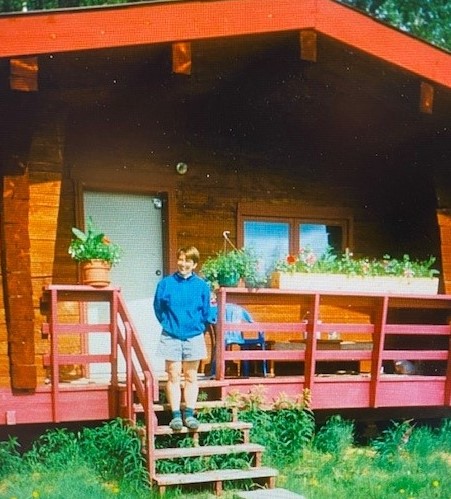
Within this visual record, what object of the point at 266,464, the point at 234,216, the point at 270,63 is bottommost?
the point at 266,464

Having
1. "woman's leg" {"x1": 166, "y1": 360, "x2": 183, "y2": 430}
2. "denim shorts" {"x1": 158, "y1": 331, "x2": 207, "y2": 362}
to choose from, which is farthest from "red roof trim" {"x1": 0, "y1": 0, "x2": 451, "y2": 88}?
"woman's leg" {"x1": 166, "y1": 360, "x2": 183, "y2": 430}

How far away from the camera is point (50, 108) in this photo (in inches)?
282

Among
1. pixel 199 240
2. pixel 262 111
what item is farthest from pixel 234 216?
pixel 262 111

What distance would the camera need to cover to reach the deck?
6559 mm

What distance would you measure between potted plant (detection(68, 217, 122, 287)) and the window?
247 cm

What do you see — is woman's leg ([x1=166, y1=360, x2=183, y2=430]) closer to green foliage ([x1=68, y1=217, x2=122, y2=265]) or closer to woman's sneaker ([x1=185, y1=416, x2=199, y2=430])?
woman's sneaker ([x1=185, y1=416, x2=199, y2=430])

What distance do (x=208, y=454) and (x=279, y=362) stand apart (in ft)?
9.27

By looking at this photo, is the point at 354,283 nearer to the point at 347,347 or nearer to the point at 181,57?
the point at 347,347

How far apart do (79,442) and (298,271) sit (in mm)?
2906

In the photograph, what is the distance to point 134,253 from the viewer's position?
29.1 feet


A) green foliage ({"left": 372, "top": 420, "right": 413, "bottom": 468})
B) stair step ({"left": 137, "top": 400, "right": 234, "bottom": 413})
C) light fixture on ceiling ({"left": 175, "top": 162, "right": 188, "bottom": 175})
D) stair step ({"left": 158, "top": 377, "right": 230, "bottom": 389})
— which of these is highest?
light fixture on ceiling ({"left": 175, "top": 162, "right": 188, "bottom": 175})

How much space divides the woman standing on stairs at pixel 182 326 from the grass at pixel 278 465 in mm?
442

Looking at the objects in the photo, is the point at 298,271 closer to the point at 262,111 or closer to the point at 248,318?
the point at 248,318

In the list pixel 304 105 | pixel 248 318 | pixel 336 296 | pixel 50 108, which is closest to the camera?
pixel 50 108
